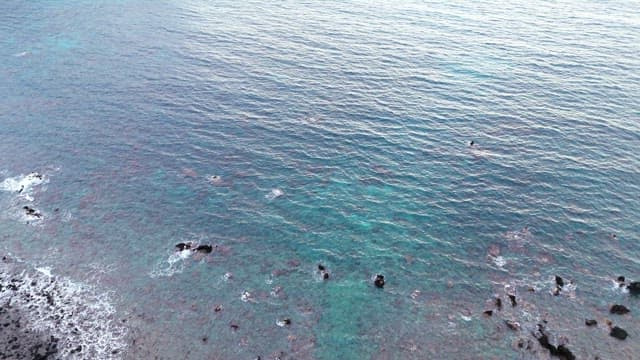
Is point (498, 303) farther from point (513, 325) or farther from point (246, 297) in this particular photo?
point (246, 297)

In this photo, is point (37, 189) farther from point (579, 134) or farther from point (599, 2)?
point (599, 2)

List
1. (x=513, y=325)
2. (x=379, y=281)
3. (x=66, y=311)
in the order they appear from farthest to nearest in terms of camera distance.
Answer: (x=379, y=281) < (x=66, y=311) < (x=513, y=325)

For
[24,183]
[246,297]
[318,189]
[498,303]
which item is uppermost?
[498,303]

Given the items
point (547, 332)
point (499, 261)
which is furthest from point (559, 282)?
point (547, 332)

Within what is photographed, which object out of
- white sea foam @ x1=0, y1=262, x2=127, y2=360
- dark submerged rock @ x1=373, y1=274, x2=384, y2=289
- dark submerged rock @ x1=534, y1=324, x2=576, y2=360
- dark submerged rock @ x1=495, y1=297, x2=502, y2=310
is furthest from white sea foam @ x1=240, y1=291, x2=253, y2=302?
dark submerged rock @ x1=534, y1=324, x2=576, y2=360

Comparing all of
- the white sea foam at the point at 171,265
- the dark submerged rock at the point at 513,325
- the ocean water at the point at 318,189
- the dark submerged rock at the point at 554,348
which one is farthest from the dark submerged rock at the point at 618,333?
the white sea foam at the point at 171,265

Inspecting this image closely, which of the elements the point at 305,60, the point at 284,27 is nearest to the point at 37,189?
the point at 305,60
